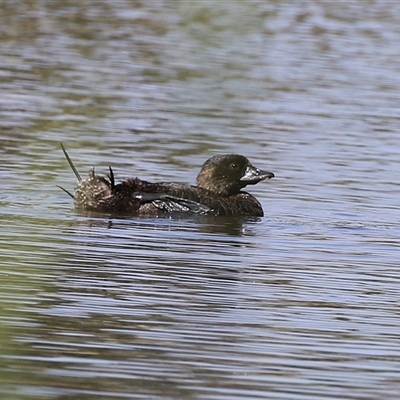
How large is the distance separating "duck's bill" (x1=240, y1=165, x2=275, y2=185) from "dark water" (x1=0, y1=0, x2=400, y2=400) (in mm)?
255

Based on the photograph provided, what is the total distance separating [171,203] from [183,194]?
206 millimetres

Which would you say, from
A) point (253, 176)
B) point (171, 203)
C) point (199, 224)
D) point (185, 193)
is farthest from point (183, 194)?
point (253, 176)

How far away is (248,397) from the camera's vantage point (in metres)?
5.28

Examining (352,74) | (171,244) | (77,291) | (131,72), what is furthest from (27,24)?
(77,291)

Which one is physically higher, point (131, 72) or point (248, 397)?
point (248, 397)

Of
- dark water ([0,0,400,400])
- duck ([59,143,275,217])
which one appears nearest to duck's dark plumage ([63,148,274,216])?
duck ([59,143,275,217])

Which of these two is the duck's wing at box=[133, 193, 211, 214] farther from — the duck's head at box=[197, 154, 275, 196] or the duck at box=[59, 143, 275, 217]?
the duck's head at box=[197, 154, 275, 196]

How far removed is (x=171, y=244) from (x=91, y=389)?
4.67m

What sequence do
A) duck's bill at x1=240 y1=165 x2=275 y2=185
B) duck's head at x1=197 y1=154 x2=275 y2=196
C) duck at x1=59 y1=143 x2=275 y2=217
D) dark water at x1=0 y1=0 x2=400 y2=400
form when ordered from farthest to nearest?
duck's head at x1=197 y1=154 x2=275 y2=196
duck's bill at x1=240 y1=165 x2=275 y2=185
duck at x1=59 y1=143 x2=275 y2=217
dark water at x1=0 y1=0 x2=400 y2=400

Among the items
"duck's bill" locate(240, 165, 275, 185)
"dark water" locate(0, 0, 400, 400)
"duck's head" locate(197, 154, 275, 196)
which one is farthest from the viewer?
"duck's head" locate(197, 154, 275, 196)

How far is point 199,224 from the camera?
11.2 m

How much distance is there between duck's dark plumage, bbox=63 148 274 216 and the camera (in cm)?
1130

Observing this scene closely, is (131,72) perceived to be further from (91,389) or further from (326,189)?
(91,389)

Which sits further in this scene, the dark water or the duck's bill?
the duck's bill
